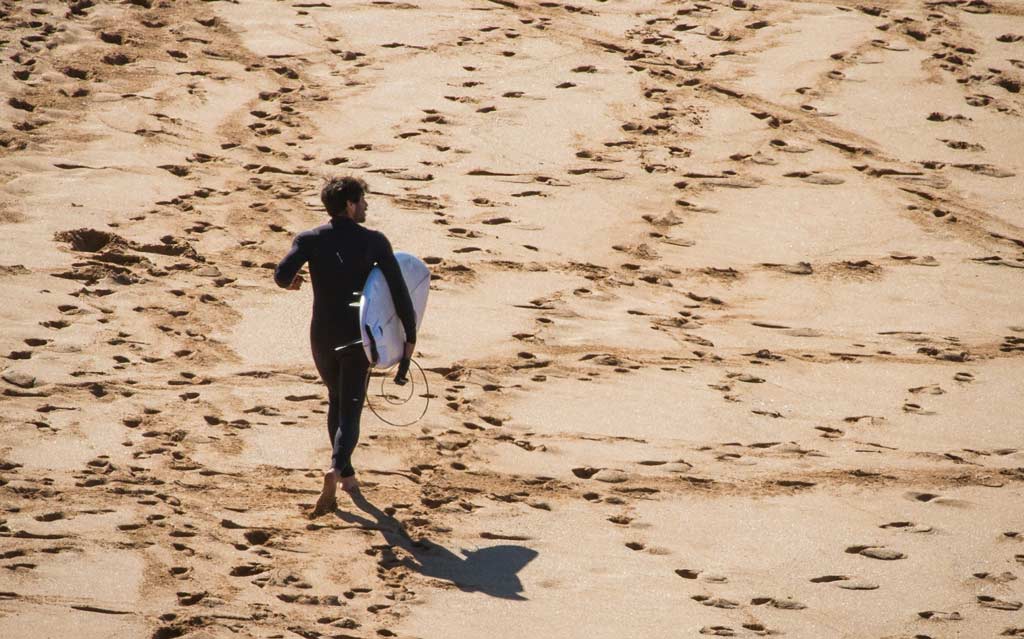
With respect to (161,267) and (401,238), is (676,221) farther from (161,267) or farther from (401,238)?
(161,267)

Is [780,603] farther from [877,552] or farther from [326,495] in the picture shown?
[326,495]

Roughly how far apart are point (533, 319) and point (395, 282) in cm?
216

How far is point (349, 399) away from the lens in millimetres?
5828

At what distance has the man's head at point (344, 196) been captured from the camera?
573cm

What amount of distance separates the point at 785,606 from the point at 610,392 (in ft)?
6.67

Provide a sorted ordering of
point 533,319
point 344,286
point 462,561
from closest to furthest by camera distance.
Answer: point 462,561
point 344,286
point 533,319

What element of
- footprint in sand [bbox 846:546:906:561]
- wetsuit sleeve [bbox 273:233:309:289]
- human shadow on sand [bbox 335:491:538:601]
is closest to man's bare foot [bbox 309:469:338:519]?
human shadow on sand [bbox 335:491:538:601]

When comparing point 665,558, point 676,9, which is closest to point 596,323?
point 665,558

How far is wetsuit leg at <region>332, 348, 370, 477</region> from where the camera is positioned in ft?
19.1

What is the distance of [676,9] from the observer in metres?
11.5

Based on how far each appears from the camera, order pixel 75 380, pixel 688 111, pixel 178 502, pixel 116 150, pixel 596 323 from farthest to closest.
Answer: pixel 688 111
pixel 116 150
pixel 596 323
pixel 75 380
pixel 178 502

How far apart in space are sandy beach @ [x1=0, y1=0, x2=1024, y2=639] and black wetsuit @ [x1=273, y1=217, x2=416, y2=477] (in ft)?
1.89

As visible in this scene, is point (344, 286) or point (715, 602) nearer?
point (715, 602)

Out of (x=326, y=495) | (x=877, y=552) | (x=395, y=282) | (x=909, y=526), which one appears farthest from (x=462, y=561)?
(x=909, y=526)
